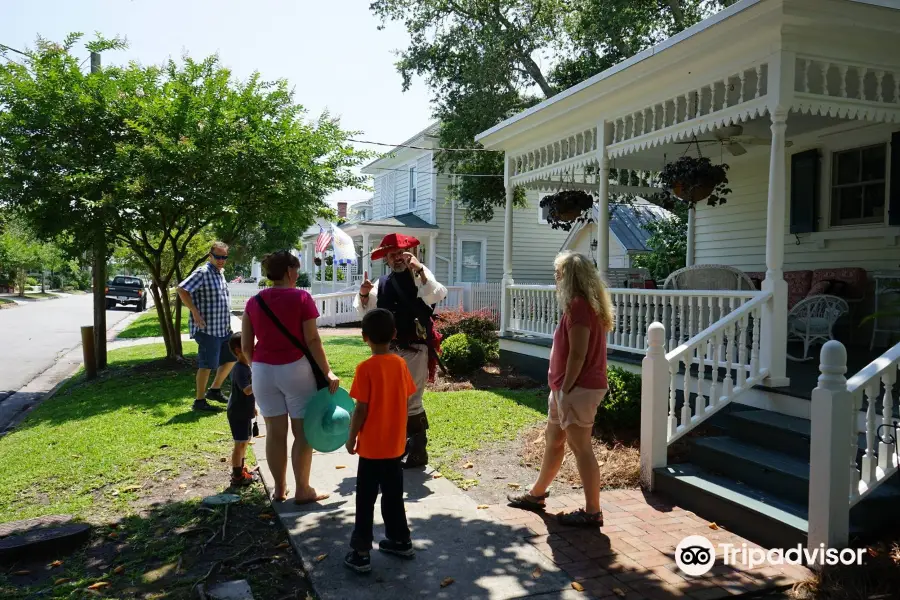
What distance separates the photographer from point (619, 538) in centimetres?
423

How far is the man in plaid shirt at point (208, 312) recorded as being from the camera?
7.90 meters

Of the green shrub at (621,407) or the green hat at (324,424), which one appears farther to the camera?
the green shrub at (621,407)

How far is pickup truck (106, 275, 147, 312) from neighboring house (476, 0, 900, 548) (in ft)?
87.0

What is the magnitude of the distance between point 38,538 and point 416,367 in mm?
2728

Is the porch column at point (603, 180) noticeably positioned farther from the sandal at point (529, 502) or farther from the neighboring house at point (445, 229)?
the neighboring house at point (445, 229)

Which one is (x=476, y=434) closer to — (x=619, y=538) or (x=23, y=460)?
(x=619, y=538)

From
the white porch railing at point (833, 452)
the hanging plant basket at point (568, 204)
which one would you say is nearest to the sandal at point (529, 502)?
the white porch railing at point (833, 452)

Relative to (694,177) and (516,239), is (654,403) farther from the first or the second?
(516,239)

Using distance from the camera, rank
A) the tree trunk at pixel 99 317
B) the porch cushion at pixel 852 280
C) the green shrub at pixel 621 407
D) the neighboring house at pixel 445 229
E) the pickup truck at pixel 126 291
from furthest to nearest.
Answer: the pickup truck at pixel 126 291
the neighboring house at pixel 445 229
the tree trunk at pixel 99 317
the porch cushion at pixel 852 280
the green shrub at pixel 621 407

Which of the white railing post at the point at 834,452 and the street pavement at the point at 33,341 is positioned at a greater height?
the white railing post at the point at 834,452

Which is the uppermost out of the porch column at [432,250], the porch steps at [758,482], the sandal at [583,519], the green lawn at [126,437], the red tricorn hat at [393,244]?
the porch column at [432,250]

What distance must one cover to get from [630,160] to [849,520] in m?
7.84

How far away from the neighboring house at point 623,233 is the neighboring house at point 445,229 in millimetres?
2475

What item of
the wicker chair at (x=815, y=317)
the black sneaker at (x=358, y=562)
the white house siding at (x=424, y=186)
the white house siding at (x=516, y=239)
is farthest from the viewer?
the white house siding at (x=516, y=239)
